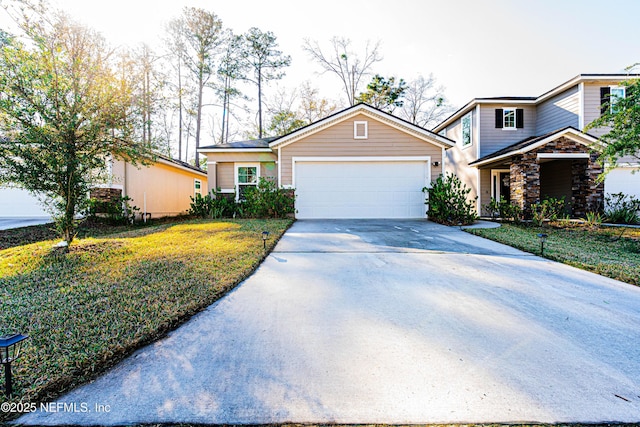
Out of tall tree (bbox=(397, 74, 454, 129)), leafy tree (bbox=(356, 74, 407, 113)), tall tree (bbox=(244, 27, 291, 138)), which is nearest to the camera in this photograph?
tall tree (bbox=(244, 27, 291, 138))

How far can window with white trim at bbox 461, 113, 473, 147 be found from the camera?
1442 centimetres

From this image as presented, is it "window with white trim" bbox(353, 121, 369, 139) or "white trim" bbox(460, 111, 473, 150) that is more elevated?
"white trim" bbox(460, 111, 473, 150)

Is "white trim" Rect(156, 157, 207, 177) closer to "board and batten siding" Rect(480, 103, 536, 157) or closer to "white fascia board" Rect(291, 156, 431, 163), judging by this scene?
"white fascia board" Rect(291, 156, 431, 163)

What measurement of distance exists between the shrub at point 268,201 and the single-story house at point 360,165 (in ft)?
1.76

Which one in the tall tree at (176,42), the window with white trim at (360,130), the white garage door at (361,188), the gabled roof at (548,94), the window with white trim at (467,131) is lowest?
the white garage door at (361,188)

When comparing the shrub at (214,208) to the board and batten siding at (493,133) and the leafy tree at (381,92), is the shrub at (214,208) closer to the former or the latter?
the board and batten siding at (493,133)

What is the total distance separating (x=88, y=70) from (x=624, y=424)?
7701 millimetres

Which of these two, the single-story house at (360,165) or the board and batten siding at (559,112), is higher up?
the board and batten siding at (559,112)

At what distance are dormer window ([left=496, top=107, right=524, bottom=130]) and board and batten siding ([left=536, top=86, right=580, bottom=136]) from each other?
780 millimetres

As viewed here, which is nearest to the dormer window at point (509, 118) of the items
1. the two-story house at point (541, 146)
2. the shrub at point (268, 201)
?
the two-story house at point (541, 146)

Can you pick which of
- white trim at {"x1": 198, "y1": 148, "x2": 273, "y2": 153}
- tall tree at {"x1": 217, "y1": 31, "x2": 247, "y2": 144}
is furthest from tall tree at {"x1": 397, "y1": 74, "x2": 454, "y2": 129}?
white trim at {"x1": 198, "y1": 148, "x2": 273, "y2": 153}

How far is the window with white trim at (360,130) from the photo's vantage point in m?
11.2

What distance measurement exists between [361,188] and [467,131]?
7596 mm

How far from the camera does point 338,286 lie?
3.86 m
